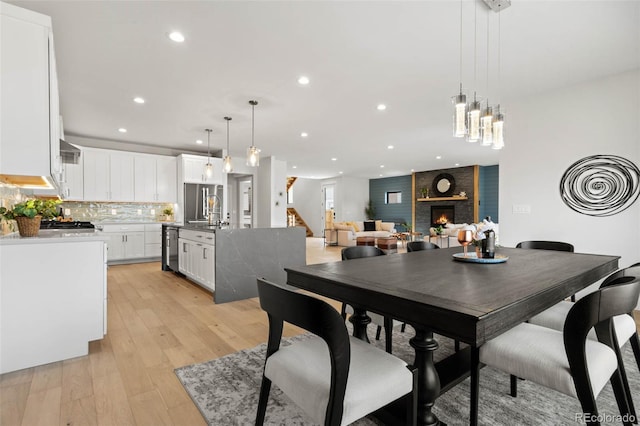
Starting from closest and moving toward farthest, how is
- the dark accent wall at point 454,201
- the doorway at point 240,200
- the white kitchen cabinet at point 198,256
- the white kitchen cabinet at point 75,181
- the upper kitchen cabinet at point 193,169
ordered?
the white kitchen cabinet at point 198,256, the white kitchen cabinet at point 75,181, the upper kitchen cabinet at point 193,169, the doorway at point 240,200, the dark accent wall at point 454,201

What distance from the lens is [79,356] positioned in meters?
2.32

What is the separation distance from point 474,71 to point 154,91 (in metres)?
3.87

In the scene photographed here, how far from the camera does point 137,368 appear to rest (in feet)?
7.07

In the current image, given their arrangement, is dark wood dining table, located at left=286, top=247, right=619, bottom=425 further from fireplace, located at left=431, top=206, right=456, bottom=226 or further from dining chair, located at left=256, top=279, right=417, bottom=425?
fireplace, located at left=431, top=206, right=456, bottom=226

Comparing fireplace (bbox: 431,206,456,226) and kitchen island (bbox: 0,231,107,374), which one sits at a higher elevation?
fireplace (bbox: 431,206,456,226)

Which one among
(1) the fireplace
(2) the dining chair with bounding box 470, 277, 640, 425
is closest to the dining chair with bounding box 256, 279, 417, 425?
(2) the dining chair with bounding box 470, 277, 640, 425

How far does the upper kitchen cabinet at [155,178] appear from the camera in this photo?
664 cm

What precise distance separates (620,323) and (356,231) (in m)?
8.79

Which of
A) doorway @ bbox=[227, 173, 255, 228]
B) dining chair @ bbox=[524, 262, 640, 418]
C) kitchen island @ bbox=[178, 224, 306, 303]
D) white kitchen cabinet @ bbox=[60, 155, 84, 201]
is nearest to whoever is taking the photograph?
dining chair @ bbox=[524, 262, 640, 418]

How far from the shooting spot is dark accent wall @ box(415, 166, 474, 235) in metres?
11.1

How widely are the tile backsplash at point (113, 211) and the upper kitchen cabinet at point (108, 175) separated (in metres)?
0.44

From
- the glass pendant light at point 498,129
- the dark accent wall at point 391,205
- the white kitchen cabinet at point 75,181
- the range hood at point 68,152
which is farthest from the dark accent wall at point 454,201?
the range hood at point 68,152

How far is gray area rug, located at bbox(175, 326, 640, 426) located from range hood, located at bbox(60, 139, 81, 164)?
11.0ft

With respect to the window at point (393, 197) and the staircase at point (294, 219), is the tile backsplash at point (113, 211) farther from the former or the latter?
the window at point (393, 197)
